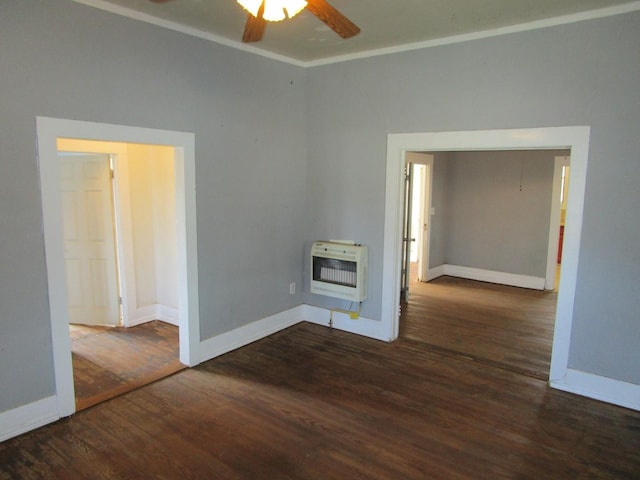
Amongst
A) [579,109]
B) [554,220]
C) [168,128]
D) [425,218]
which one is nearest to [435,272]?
[425,218]

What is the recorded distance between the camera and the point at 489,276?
271 inches

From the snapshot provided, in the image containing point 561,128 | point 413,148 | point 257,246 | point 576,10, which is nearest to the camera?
point 576,10

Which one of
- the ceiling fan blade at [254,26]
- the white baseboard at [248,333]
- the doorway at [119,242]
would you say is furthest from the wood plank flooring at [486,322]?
the ceiling fan blade at [254,26]

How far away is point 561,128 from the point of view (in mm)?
3137

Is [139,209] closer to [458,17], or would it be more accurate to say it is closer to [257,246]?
[257,246]

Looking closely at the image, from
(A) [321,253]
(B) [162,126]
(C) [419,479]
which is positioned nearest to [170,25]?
(B) [162,126]

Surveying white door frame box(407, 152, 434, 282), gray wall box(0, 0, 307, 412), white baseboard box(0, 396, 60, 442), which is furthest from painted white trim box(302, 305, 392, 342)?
white door frame box(407, 152, 434, 282)

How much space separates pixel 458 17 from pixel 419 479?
3.00 meters

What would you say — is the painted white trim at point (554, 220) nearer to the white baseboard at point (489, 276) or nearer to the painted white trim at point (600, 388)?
the white baseboard at point (489, 276)

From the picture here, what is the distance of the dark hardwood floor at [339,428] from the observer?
2398mm

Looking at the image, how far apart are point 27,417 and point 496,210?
636cm

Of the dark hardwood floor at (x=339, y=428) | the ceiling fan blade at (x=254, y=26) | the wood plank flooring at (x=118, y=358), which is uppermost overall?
the ceiling fan blade at (x=254, y=26)

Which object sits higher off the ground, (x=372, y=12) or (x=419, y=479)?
(x=372, y=12)

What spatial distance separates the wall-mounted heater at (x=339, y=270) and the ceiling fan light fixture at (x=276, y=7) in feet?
8.59
